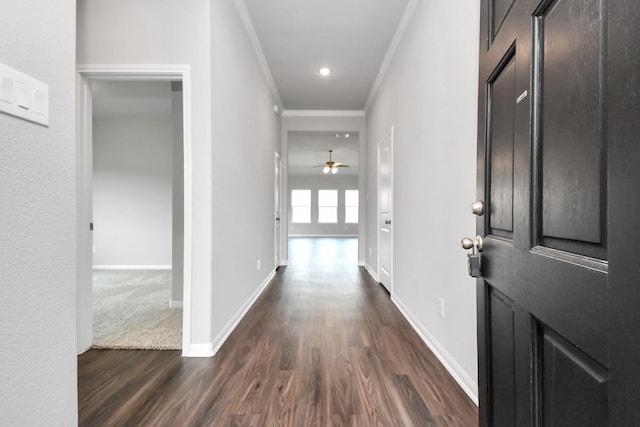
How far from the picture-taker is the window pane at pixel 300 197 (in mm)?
13250

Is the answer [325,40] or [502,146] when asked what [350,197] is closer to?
[325,40]

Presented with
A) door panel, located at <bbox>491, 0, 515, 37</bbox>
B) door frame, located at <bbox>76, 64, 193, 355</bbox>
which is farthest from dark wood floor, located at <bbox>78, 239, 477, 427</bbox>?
door panel, located at <bbox>491, 0, 515, 37</bbox>

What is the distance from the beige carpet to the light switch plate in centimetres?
188

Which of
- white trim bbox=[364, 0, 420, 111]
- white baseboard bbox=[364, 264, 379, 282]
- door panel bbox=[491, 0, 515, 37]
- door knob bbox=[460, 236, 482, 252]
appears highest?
white trim bbox=[364, 0, 420, 111]

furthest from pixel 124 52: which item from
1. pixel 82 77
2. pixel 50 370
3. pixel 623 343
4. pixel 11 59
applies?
pixel 623 343

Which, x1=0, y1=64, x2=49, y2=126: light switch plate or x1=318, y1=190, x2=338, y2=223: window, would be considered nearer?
x1=0, y1=64, x2=49, y2=126: light switch plate

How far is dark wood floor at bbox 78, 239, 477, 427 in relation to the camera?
1525 millimetres

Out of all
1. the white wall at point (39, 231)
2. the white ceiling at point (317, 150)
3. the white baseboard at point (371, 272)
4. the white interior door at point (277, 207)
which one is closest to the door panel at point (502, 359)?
the white wall at point (39, 231)

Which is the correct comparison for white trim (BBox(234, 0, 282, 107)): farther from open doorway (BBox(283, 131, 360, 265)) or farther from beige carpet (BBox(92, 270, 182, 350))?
open doorway (BBox(283, 131, 360, 265))

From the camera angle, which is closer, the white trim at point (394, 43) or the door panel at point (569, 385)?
the door panel at point (569, 385)

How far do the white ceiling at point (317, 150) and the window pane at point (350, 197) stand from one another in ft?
2.70

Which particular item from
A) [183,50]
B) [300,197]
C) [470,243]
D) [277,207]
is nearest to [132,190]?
[277,207]

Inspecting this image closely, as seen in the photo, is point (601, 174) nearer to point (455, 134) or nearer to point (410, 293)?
point (455, 134)

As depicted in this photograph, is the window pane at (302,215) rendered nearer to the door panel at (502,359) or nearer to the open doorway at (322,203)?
the open doorway at (322,203)
